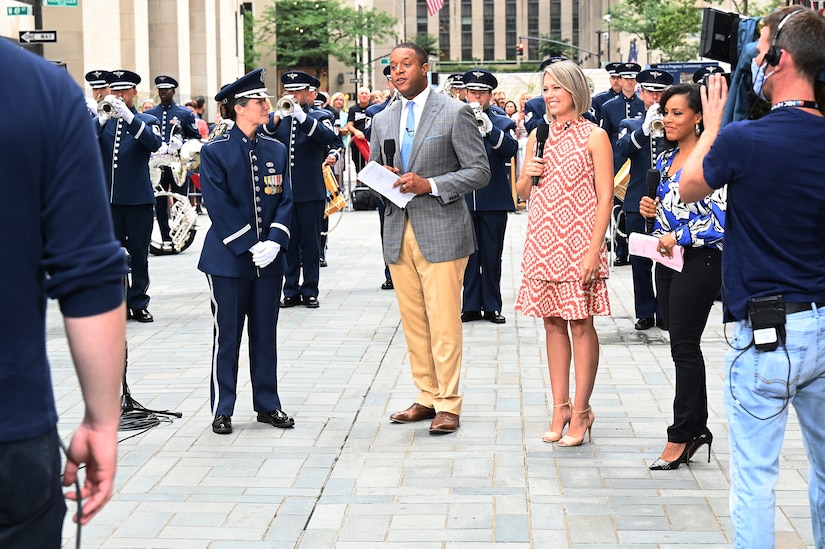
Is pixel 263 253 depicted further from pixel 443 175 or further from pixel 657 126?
pixel 657 126

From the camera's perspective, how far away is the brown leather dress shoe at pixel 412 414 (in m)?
7.04

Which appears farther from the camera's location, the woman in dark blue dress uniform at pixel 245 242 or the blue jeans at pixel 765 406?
the woman in dark blue dress uniform at pixel 245 242

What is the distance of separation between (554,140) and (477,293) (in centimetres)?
472

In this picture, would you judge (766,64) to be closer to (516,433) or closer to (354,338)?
(516,433)

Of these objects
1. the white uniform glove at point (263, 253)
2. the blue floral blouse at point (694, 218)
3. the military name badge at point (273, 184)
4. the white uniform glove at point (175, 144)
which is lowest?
the white uniform glove at point (263, 253)

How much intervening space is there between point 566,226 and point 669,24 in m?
40.0

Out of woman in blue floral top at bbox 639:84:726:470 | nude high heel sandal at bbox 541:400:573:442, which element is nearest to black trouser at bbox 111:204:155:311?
nude high heel sandal at bbox 541:400:573:442

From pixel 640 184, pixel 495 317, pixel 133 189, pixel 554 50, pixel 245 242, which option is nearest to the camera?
pixel 245 242

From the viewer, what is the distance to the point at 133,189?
11.2 meters

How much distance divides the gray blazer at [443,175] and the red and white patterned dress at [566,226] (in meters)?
0.58

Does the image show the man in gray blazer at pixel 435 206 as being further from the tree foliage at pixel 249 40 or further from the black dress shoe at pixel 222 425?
the tree foliage at pixel 249 40

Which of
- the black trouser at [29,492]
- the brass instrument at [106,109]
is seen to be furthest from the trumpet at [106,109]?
the black trouser at [29,492]

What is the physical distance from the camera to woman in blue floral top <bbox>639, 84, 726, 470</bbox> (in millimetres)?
5855

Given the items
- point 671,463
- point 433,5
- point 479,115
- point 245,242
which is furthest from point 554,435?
point 433,5
